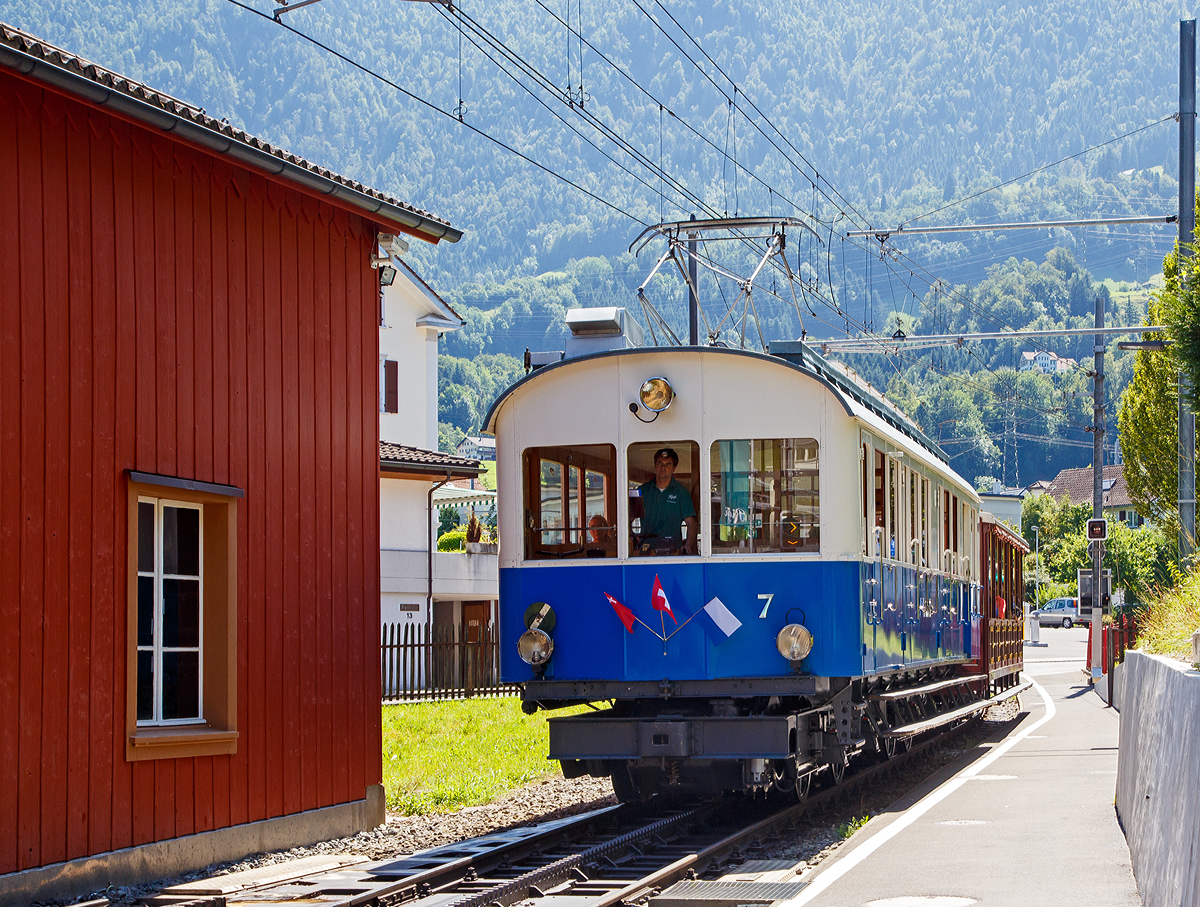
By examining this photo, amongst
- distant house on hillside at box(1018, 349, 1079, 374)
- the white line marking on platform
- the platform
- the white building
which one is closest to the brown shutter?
the white building

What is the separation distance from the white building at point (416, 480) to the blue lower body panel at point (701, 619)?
13.1 m

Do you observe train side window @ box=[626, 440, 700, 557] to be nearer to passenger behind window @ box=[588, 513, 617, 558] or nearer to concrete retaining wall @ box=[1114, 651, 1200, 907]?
passenger behind window @ box=[588, 513, 617, 558]

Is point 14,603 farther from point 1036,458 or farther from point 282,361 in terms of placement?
point 1036,458

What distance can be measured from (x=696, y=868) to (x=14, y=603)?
443 cm

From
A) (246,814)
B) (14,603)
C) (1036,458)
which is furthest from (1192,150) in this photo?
(1036,458)

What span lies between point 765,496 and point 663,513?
740mm

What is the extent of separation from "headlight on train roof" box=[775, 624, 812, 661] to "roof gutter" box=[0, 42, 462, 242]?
155 inches

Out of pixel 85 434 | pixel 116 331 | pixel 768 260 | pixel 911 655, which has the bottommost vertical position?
pixel 911 655

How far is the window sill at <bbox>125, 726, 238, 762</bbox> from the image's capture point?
886 cm

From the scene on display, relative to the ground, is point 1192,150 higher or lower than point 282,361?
higher

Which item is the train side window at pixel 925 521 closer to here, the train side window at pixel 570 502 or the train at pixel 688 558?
the train at pixel 688 558

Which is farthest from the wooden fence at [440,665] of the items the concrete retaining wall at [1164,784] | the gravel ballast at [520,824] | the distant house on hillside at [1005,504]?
the distant house on hillside at [1005,504]

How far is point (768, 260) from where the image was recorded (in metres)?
13.8

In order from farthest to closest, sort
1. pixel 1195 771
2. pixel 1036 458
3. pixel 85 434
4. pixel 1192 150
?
pixel 1036 458 → pixel 1192 150 → pixel 85 434 → pixel 1195 771
